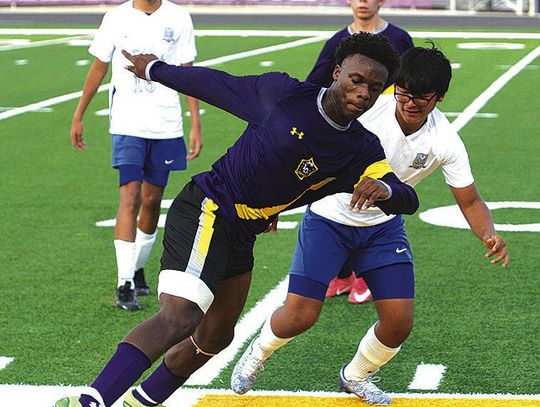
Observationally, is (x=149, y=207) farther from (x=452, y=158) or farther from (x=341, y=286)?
(x=452, y=158)

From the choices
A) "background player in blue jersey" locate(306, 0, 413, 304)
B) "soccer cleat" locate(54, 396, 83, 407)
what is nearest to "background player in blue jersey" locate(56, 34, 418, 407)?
"soccer cleat" locate(54, 396, 83, 407)

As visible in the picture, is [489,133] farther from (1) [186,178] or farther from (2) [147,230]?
(2) [147,230]

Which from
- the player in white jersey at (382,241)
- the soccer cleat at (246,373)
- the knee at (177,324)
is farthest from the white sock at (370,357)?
the knee at (177,324)

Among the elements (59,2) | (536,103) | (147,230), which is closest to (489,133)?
(536,103)

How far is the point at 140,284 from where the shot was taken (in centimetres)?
819

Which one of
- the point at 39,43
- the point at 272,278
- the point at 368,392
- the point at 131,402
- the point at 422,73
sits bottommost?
the point at 39,43

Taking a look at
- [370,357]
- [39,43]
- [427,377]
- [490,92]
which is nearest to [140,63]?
[370,357]

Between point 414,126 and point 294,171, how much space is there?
0.99 metres

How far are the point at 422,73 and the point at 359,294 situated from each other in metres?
2.52

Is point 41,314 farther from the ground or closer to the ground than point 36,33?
farther from the ground

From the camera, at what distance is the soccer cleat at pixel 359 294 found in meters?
7.93

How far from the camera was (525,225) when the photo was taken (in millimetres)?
10195

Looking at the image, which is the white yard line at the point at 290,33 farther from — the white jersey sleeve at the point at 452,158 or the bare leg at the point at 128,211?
the white jersey sleeve at the point at 452,158

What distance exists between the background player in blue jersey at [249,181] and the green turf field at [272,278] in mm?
1183
